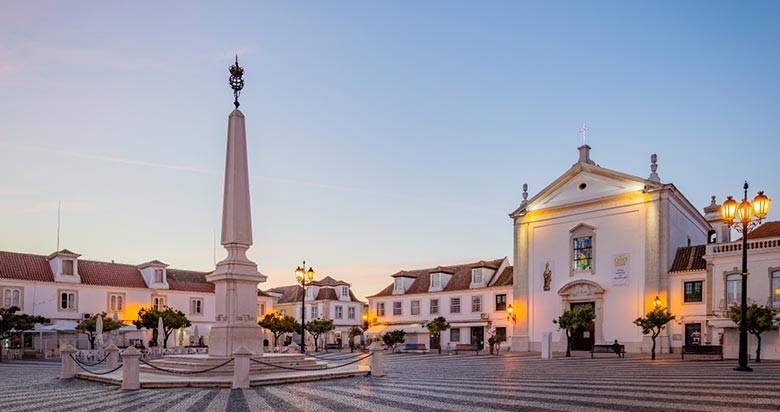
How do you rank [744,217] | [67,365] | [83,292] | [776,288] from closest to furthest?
[67,365] → [744,217] → [776,288] → [83,292]

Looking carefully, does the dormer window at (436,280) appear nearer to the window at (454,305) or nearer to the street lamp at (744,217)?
the window at (454,305)

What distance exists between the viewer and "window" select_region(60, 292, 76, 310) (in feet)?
150

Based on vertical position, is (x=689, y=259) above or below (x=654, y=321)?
above

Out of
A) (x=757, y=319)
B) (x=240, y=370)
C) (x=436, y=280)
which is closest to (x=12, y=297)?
(x=436, y=280)

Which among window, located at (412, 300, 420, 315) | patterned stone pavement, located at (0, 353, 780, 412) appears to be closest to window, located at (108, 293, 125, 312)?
window, located at (412, 300, 420, 315)

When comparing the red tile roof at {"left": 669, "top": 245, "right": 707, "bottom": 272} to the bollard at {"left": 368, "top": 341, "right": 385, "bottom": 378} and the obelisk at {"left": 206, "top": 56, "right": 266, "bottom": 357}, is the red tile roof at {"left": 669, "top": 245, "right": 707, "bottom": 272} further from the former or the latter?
the obelisk at {"left": 206, "top": 56, "right": 266, "bottom": 357}

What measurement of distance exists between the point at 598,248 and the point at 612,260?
4.11ft

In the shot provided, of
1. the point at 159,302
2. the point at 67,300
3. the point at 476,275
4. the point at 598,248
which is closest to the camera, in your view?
the point at 598,248

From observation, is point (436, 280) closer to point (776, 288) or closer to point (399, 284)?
point (399, 284)

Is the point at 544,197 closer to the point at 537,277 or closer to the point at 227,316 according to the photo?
the point at 537,277

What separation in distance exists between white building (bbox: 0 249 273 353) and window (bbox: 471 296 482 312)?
21572 mm

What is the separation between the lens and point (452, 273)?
55281 millimetres

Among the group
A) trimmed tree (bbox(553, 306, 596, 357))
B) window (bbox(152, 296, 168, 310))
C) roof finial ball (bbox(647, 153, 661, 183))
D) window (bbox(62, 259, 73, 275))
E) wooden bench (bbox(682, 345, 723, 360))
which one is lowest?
window (bbox(152, 296, 168, 310))

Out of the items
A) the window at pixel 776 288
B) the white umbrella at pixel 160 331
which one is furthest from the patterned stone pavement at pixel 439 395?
the white umbrella at pixel 160 331
